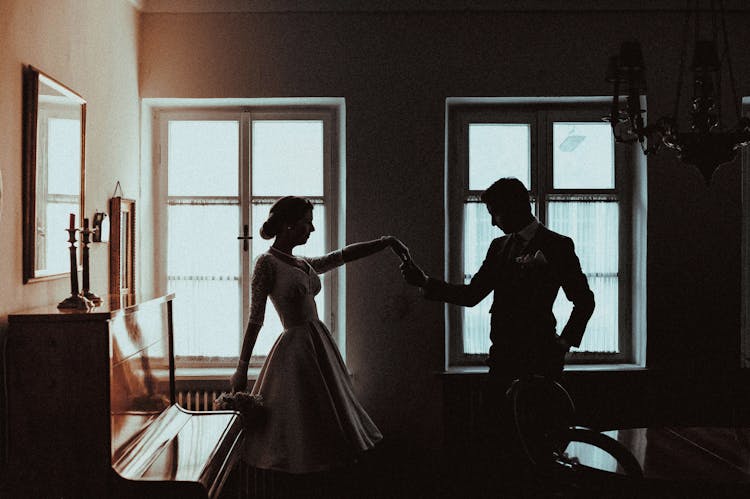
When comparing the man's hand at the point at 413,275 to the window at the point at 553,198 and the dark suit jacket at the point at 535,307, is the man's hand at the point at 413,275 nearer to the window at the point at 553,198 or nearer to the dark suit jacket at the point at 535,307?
the dark suit jacket at the point at 535,307

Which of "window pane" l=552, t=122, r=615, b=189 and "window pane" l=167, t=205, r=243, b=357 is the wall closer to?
"window pane" l=167, t=205, r=243, b=357

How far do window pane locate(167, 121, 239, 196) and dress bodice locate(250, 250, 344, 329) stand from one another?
4.51 ft

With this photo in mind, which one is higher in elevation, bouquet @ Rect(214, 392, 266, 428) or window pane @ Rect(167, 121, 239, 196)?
window pane @ Rect(167, 121, 239, 196)

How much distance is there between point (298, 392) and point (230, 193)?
5.95 ft

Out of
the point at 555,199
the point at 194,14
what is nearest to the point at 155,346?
the point at 194,14

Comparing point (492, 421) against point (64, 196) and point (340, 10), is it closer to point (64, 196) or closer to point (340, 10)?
point (64, 196)

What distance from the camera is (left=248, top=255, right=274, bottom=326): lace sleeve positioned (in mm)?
3564

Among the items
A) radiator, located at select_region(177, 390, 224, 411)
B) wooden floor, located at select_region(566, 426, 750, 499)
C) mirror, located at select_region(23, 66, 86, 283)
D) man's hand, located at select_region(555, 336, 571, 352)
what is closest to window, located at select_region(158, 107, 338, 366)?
radiator, located at select_region(177, 390, 224, 411)

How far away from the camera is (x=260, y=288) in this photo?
3578mm

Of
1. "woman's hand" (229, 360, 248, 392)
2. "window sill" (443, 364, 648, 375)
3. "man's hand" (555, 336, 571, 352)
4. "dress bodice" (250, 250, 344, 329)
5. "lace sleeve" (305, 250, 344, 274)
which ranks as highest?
"lace sleeve" (305, 250, 344, 274)

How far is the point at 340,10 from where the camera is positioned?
4.61 m

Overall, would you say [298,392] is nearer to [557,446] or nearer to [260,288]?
[260,288]

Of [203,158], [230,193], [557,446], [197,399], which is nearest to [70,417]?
[557,446]

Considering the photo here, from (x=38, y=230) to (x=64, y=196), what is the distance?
308 millimetres
